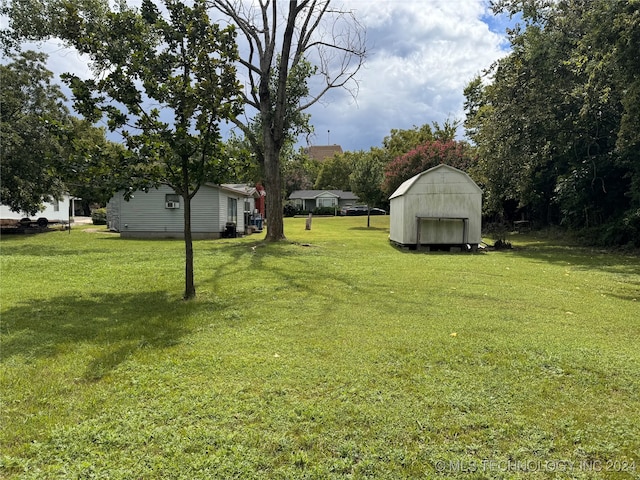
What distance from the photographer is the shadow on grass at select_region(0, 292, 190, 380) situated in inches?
174

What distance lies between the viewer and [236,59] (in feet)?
22.0

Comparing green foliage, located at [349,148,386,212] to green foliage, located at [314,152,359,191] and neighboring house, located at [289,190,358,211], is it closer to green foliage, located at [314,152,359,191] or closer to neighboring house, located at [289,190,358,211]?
neighboring house, located at [289,190,358,211]

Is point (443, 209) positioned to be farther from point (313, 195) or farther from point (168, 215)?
point (313, 195)

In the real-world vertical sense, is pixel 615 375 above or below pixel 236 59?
below

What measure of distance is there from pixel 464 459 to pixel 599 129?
2118 centimetres

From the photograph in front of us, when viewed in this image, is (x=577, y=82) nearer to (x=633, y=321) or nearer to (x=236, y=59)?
(x=633, y=321)

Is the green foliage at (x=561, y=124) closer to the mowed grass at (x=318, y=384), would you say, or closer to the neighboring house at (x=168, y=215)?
the mowed grass at (x=318, y=384)

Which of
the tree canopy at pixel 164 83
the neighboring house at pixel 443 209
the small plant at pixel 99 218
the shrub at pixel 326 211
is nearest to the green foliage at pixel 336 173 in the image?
the shrub at pixel 326 211

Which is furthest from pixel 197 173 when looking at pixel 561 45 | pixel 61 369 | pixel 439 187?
pixel 561 45

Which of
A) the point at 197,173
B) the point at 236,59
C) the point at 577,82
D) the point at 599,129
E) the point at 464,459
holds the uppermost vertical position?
the point at 577,82

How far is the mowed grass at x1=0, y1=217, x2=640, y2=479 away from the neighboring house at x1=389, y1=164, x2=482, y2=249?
8.65 metres

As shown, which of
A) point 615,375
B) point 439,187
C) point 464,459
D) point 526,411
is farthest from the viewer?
point 439,187

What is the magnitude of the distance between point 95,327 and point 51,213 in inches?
1304

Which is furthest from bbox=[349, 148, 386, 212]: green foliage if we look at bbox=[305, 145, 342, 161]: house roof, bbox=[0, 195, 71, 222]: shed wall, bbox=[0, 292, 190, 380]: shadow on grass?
bbox=[305, 145, 342, 161]: house roof
